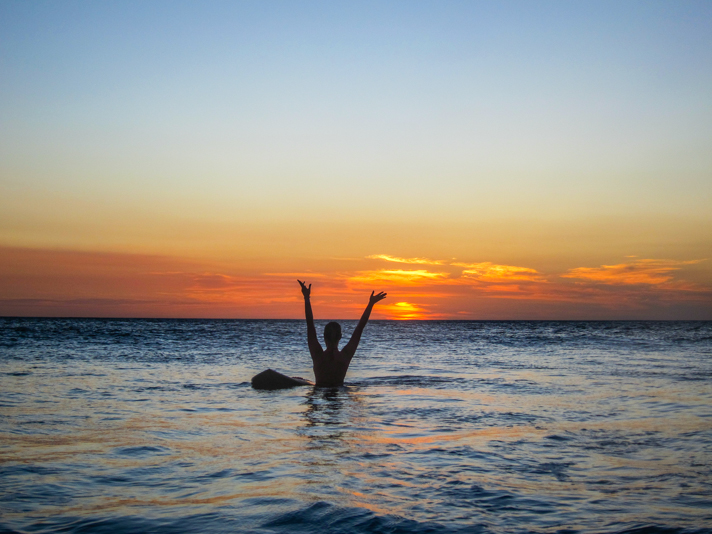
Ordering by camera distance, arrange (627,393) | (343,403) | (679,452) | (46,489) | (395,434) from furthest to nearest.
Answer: (627,393), (343,403), (395,434), (679,452), (46,489)

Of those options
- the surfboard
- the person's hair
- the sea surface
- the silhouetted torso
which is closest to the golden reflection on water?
the sea surface

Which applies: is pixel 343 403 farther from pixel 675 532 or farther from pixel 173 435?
pixel 675 532

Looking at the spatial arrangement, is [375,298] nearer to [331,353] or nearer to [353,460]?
[331,353]

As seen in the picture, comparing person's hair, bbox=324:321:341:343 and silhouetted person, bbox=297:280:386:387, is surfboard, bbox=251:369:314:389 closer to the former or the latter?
silhouetted person, bbox=297:280:386:387

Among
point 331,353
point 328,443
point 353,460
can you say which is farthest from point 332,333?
point 353,460

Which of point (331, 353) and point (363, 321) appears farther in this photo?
point (331, 353)

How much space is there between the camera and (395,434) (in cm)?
678

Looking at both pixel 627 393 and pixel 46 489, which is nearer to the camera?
pixel 46 489

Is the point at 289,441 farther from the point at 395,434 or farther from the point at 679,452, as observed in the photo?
the point at 679,452

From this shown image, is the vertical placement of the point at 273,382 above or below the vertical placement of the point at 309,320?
below

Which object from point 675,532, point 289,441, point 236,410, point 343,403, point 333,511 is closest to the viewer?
point 675,532

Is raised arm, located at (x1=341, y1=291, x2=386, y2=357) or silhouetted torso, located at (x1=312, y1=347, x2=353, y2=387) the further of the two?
silhouetted torso, located at (x1=312, y1=347, x2=353, y2=387)

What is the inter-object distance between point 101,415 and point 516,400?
7212mm

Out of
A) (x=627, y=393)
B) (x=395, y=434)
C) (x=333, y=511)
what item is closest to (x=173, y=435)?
(x=395, y=434)
